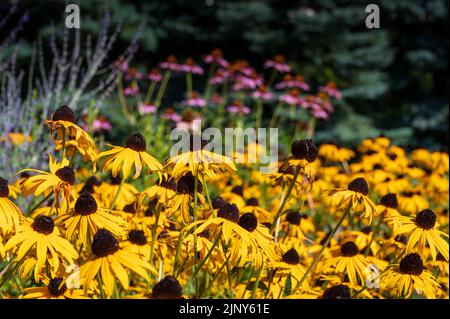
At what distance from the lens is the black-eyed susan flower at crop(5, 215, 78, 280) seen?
156 cm

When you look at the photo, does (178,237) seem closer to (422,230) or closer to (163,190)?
(163,190)

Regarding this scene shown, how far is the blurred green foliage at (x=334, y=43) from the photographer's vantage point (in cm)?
940

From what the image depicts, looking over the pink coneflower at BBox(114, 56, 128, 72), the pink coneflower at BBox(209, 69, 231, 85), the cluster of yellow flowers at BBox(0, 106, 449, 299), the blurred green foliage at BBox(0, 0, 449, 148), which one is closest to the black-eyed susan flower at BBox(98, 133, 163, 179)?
the cluster of yellow flowers at BBox(0, 106, 449, 299)

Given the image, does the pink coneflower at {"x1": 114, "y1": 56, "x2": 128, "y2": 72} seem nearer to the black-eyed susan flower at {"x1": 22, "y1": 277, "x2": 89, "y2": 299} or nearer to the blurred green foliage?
the blurred green foliage

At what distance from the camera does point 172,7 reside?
1088 cm

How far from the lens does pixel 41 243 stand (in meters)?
1.59

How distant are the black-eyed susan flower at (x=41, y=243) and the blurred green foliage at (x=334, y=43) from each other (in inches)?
311

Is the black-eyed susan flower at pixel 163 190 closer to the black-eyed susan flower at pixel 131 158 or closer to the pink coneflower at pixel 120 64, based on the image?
the black-eyed susan flower at pixel 131 158

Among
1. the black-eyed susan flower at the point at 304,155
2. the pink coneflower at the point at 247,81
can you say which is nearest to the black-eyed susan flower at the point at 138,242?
the black-eyed susan flower at the point at 304,155

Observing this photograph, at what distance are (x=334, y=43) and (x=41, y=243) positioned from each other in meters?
8.57

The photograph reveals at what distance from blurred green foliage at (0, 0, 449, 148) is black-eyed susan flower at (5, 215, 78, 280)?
791cm

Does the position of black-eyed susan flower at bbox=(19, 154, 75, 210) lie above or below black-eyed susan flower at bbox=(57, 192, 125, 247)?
above
